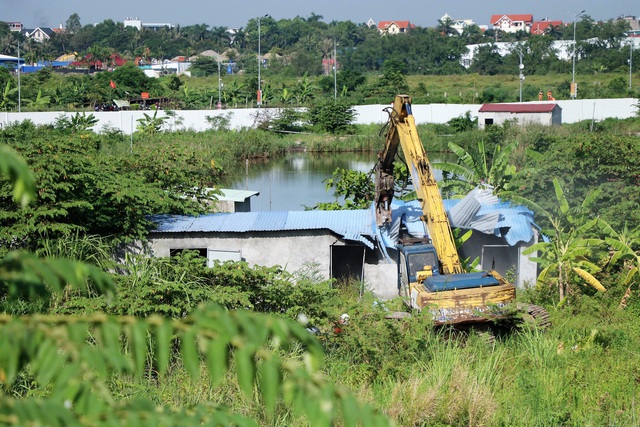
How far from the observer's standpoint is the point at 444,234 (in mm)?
12016

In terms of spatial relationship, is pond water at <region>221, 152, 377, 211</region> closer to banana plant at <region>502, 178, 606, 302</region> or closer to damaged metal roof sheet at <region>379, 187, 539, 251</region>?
damaged metal roof sheet at <region>379, 187, 539, 251</region>

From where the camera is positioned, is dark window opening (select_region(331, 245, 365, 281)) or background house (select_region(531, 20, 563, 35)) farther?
background house (select_region(531, 20, 563, 35))

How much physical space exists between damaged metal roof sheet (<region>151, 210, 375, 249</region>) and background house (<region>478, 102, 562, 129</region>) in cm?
2618

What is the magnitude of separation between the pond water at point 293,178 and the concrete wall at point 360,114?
481 cm

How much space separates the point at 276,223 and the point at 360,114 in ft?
103

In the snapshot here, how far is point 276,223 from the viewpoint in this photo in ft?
45.6

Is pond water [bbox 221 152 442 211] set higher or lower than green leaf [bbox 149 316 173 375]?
lower

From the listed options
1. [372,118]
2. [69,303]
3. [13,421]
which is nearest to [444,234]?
[69,303]

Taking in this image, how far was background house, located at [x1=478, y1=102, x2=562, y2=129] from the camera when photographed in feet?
129

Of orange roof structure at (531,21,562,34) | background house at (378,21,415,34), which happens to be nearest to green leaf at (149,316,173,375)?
orange roof structure at (531,21,562,34)

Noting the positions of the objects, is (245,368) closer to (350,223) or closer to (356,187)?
(350,223)

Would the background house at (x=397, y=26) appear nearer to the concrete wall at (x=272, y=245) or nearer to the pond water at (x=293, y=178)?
the pond water at (x=293, y=178)

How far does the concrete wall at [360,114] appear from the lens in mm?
39562

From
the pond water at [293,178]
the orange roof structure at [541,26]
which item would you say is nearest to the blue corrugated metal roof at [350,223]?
the pond water at [293,178]
